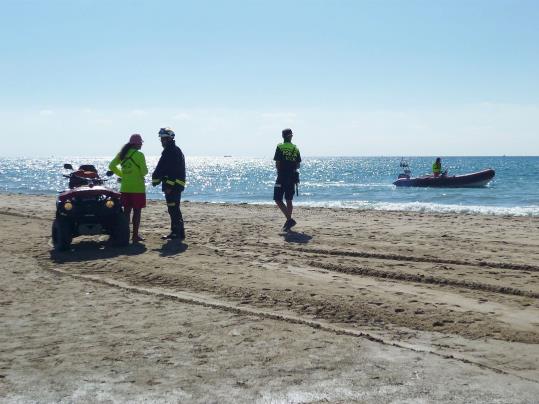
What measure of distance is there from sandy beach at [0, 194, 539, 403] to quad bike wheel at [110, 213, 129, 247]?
210 millimetres

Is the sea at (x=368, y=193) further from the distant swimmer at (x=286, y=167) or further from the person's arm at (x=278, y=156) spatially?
the person's arm at (x=278, y=156)

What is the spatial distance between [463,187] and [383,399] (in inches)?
1290

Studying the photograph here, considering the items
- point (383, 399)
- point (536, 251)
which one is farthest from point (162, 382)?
point (536, 251)

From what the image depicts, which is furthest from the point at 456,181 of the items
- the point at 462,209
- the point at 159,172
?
the point at 159,172

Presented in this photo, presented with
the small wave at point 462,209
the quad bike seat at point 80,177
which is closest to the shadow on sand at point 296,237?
the quad bike seat at point 80,177

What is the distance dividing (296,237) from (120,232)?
2975mm

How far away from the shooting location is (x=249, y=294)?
5.88 m

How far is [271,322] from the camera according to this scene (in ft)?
16.2

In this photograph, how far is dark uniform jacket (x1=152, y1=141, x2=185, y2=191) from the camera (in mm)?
9359

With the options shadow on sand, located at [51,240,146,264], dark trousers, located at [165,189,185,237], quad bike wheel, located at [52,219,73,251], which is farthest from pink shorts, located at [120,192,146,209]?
quad bike wheel, located at [52,219,73,251]

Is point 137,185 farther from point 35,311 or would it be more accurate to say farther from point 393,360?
point 393,360

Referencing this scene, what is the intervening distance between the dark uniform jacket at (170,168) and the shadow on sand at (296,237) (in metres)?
2.03

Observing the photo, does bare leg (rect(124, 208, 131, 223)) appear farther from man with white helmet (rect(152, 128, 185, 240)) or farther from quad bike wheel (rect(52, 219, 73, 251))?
quad bike wheel (rect(52, 219, 73, 251))

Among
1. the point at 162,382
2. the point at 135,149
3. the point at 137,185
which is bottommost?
the point at 162,382
